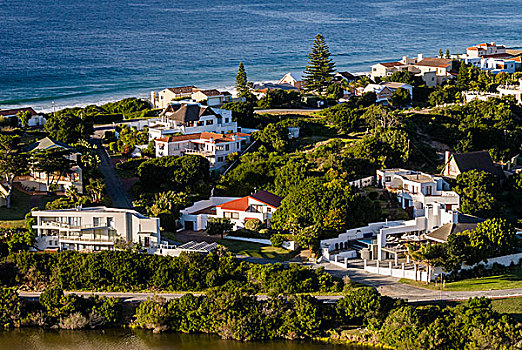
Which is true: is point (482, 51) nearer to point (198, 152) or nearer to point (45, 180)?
point (198, 152)

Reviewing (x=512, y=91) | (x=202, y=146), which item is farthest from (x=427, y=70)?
(x=202, y=146)

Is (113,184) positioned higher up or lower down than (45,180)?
lower down

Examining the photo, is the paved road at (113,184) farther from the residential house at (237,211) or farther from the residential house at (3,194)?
the residential house at (3,194)

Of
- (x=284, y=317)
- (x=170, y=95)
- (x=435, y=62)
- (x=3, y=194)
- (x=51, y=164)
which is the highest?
(x=435, y=62)

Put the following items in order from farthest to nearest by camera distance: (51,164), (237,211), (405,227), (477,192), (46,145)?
(46,145) → (477,192) → (51,164) → (237,211) → (405,227)

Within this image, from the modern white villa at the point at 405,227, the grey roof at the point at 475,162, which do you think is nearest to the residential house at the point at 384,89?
the grey roof at the point at 475,162

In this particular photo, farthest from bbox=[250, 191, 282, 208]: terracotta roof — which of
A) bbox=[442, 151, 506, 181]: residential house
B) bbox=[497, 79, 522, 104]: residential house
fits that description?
bbox=[497, 79, 522, 104]: residential house
